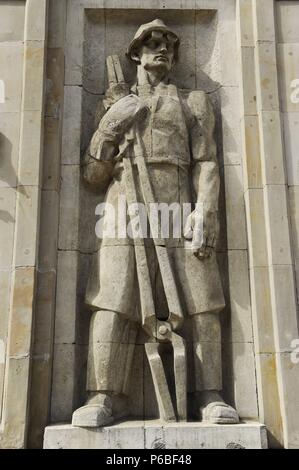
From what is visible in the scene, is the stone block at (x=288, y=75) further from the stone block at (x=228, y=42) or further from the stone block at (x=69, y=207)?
the stone block at (x=69, y=207)

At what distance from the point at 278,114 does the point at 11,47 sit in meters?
4.32

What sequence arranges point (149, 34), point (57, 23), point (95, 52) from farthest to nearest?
point (95, 52) → point (57, 23) → point (149, 34)

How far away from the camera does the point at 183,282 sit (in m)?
7.34

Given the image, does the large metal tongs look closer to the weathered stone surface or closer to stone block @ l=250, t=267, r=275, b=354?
stone block @ l=250, t=267, r=275, b=354

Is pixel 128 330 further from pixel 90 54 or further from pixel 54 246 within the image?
pixel 90 54

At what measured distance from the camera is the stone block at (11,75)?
800 centimetres

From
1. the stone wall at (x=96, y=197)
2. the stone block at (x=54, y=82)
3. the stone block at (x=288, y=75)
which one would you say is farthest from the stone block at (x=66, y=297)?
the stone block at (x=288, y=75)

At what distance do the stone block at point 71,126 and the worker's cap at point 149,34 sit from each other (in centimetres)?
116

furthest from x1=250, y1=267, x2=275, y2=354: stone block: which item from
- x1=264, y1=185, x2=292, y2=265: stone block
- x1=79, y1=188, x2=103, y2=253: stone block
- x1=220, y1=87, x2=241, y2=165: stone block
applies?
x1=79, y1=188, x2=103, y2=253: stone block

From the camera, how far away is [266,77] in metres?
8.22

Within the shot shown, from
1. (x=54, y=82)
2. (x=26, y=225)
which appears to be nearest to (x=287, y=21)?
(x=54, y=82)

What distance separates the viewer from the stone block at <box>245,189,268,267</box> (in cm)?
751

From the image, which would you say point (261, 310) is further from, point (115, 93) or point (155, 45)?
point (155, 45)

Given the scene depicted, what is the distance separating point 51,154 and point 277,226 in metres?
3.51
